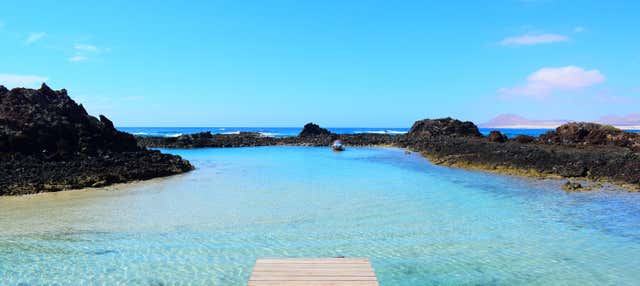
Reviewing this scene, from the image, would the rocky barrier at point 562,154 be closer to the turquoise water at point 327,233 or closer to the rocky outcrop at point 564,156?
the rocky outcrop at point 564,156

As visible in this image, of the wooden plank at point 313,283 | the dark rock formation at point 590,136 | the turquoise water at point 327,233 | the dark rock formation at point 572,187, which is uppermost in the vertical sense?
the dark rock formation at point 590,136

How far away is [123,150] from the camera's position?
31.4 m

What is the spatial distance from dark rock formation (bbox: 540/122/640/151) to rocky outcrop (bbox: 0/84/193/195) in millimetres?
30099

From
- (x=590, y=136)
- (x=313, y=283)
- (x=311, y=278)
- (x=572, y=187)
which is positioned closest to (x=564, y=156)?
(x=572, y=187)

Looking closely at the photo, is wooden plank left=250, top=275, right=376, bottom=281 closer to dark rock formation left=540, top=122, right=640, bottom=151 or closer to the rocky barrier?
the rocky barrier

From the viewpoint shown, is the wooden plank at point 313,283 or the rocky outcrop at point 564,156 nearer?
the wooden plank at point 313,283

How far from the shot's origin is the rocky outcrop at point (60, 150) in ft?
68.8

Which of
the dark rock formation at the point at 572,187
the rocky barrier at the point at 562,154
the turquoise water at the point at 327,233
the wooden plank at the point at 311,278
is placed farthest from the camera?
the rocky barrier at the point at 562,154

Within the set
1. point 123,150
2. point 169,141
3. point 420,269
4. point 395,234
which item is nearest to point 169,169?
point 123,150

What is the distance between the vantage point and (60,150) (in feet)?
84.9

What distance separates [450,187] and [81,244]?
1572 centimetres

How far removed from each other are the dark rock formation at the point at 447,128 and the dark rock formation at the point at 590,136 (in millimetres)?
22067

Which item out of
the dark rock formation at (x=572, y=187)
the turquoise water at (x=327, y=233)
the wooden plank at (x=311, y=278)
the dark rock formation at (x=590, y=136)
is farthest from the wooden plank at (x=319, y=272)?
the dark rock formation at (x=590, y=136)

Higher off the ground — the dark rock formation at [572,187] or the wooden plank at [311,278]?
the wooden plank at [311,278]
